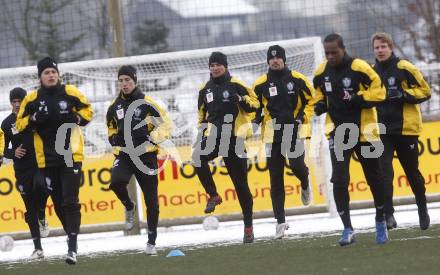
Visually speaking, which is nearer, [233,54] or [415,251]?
[415,251]

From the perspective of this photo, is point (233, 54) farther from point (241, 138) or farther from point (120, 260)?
point (120, 260)

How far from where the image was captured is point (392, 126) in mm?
11117

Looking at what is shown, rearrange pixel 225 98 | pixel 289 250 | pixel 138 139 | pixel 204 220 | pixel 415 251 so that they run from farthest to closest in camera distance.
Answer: pixel 204 220 → pixel 225 98 → pixel 138 139 → pixel 289 250 → pixel 415 251

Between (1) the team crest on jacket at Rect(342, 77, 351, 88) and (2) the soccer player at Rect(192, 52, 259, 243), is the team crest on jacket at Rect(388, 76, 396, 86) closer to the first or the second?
(1) the team crest on jacket at Rect(342, 77, 351, 88)

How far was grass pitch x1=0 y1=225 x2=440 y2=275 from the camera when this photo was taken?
8.41 m

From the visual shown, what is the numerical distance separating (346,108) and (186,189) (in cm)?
701

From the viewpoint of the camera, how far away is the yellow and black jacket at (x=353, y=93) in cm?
1005

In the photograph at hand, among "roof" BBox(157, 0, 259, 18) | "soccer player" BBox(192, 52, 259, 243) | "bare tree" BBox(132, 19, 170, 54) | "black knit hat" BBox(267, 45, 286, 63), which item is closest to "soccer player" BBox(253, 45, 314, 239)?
"black knit hat" BBox(267, 45, 286, 63)

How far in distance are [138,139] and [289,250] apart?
7.00ft

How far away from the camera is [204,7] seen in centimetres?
2184

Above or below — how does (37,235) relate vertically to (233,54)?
below

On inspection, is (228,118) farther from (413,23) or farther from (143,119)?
(413,23)

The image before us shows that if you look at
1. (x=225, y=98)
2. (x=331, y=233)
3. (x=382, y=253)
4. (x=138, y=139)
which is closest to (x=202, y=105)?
(x=225, y=98)

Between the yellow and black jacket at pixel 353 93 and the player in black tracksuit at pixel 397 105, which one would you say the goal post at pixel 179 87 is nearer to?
the player in black tracksuit at pixel 397 105
